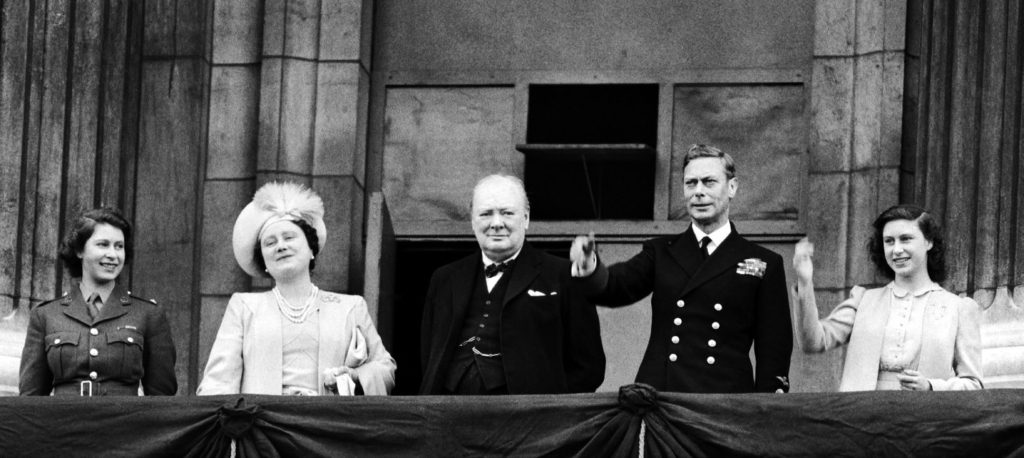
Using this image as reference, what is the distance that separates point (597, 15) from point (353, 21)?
5.21ft

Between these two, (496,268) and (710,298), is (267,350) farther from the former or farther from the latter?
(710,298)

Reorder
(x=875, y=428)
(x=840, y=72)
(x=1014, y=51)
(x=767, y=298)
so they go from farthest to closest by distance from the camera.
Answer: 1. (x=840, y=72)
2. (x=1014, y=51)
3. (x=767, y=298)
4. (x=875, y=428)

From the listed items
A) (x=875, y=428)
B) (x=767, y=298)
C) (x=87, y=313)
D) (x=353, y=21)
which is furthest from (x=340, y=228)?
(x=875, y=428)

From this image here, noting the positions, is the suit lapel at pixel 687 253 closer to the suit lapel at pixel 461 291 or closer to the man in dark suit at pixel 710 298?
the man in dark suit at pixel 710 298

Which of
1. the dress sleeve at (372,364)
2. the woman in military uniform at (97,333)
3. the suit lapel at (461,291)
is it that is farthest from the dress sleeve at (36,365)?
the suit lapel at (461,291)

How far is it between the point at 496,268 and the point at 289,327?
3.70 ft

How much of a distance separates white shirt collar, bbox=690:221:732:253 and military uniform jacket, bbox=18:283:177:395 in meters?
2.89

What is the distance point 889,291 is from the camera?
1361 cm

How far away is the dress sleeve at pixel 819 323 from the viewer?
12984mm

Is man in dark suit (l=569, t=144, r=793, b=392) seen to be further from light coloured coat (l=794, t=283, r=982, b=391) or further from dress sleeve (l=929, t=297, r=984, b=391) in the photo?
dress sleeve (l=929, t=297, r=984, b=391)

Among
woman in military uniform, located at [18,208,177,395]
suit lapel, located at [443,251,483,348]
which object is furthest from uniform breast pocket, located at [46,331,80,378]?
suit lapel, located at [443,251,483,348]

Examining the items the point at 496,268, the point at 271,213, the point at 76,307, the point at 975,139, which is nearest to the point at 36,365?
the point at 76,307

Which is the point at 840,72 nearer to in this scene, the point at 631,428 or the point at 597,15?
the point at 597,15

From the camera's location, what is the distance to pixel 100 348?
1388cm
